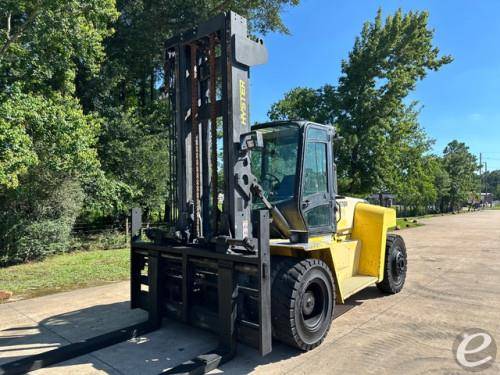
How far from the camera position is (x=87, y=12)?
11578mm

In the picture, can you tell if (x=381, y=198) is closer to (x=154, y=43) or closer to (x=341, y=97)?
(x=341, y=97)

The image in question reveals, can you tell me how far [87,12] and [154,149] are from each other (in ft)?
20.4

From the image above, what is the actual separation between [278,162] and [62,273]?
693cm

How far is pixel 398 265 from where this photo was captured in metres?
6.77

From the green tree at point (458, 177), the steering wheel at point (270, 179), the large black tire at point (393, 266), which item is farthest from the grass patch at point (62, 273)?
the green tree at point (458, 177)

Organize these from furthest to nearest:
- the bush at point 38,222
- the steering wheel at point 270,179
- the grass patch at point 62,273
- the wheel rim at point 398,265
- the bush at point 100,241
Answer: the bush at point 100,241 < the bush at point 38,222 < the grass patch at point 62,273 < the wheel rim at point 398,265 < the steering wheel at point 270,179

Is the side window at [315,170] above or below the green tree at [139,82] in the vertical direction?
below

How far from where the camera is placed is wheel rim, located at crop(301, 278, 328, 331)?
4.14 metres

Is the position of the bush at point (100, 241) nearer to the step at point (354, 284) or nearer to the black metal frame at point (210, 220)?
the black metal frame at point (210, 220)

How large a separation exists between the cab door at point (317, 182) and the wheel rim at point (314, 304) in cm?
77

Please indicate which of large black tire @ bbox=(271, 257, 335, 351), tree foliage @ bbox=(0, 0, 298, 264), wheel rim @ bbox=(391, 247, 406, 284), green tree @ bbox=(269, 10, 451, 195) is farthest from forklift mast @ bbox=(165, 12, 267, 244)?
green tree @ bbox=(269, 10, 451, 195)

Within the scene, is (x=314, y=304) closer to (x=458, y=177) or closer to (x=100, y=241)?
(x=100, y=241)

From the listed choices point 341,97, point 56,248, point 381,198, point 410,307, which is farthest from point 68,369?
point 381,198

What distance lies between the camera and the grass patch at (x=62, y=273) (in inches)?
303
